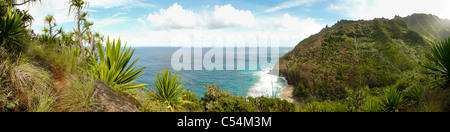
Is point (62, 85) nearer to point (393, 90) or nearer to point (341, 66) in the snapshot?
point (393, 90)

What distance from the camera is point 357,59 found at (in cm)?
3028

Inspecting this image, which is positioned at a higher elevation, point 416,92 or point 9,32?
point 9,32

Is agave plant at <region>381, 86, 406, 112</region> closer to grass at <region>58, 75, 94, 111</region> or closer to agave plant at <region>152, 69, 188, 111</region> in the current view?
agave plant at <region>152, 69, 188, 111</region>

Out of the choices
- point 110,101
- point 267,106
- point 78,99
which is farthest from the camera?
point 267,106

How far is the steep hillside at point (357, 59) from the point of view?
103 ft

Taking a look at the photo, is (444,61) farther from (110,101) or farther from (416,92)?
(110,101)

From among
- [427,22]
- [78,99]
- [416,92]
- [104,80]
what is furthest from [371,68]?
[427,22]

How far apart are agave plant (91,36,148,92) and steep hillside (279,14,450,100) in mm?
25293

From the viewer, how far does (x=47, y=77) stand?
3627mm

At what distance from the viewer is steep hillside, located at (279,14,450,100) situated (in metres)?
31.5

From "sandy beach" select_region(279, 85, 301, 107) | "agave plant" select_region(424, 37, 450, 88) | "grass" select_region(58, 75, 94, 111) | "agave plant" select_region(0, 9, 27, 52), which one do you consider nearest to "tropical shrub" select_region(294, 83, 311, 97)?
"sandy beach" select_region(279, 85, 301, 107)

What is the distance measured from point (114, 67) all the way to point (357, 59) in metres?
35.1
